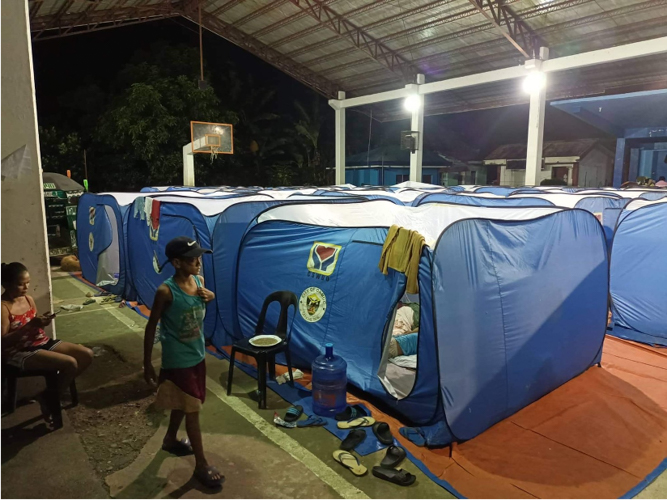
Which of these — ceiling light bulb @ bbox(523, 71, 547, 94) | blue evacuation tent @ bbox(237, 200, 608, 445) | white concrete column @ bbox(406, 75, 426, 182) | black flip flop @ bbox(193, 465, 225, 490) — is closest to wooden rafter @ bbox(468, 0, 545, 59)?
ceiling light bulb @ bbox(523, 71, 547, 94)

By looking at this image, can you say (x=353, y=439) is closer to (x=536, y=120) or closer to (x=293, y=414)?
(x=293, y=414)

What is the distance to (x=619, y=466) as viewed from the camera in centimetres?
321

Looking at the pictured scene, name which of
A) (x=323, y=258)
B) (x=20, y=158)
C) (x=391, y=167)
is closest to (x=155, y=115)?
(x=391, y=167)

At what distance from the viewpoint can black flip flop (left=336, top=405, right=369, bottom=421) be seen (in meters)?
3.71

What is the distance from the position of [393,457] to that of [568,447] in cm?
135

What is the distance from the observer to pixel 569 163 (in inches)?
930

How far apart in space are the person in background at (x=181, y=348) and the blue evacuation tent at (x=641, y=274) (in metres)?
5.28

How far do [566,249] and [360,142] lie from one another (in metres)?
25.6

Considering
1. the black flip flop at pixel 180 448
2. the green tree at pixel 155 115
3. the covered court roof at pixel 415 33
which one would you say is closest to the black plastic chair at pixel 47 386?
the black flip flop at pixel 180 448

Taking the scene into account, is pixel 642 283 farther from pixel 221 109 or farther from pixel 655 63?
pixel 221 109

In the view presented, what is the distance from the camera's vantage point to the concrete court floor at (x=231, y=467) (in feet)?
9.33

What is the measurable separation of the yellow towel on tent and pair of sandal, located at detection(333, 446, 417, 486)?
1133 mm

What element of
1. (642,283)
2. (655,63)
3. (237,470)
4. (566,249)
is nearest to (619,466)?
(566,249)

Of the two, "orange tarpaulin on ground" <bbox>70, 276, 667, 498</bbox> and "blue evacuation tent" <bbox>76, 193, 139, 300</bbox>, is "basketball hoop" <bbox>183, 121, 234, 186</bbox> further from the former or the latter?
"orange tarpaulin on ground" <bbox>70, 276, 667, 498</bbox>
